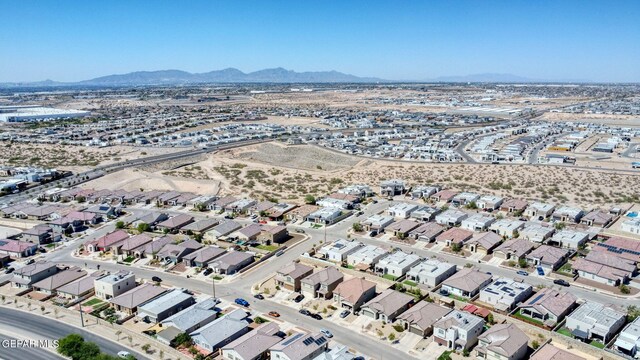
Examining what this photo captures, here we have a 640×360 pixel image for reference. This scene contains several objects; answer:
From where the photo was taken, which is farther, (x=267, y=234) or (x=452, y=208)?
(x=452, y=208)

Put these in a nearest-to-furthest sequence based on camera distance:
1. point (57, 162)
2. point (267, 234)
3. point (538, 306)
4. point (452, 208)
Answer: point (538, 306), point (267, 234), point (452, 208), point (57, 162)

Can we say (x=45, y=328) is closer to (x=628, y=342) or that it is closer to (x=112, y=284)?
(x=112, y=284)

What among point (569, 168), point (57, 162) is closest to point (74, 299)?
point (57, 162)

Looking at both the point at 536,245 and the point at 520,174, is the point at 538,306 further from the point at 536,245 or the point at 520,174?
the point at 520,174

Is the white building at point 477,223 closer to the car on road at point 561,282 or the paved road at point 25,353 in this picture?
the car on road at point 561,282

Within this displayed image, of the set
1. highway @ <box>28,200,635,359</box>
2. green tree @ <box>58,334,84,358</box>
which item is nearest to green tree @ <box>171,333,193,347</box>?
green tree @ <box>58,334,84,358</box>

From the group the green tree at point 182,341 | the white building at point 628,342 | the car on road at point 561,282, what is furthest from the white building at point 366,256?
the white building at point 628,342

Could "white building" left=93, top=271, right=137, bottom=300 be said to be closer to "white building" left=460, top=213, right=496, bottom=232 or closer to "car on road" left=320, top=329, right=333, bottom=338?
"car on road" left=320, top=329, right=333, bottom=338
